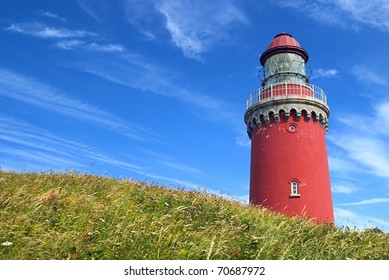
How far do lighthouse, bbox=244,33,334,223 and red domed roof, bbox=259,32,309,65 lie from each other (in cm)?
6

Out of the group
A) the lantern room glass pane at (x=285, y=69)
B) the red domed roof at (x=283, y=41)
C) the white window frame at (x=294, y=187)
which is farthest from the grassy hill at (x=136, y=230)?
the red domed roof at (x=283, y=41)

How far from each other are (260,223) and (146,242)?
11.9 feet

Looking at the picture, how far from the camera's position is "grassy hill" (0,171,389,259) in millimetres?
5529

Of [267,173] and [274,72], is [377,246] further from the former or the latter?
[274,72]

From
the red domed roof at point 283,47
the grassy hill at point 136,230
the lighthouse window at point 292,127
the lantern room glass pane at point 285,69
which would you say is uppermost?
the red domed roof at point 283,47

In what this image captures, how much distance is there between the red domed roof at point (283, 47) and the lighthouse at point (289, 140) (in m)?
0.06

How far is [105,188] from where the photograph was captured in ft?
30.7

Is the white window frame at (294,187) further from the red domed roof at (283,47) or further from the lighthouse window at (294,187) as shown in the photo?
the red domed roof at (283,47)

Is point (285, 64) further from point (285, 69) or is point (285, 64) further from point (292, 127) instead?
point (292, 127)

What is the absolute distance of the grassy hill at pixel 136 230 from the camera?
18.1 feet

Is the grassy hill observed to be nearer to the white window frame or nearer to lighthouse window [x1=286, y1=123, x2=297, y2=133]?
the white window frame

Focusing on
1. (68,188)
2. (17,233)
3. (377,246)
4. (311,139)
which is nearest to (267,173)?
(311,139)

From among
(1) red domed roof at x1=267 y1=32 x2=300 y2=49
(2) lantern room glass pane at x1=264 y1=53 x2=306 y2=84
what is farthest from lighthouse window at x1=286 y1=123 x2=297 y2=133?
(1) red domed roof at x1=267 y1=32 x2=300 y2=49
